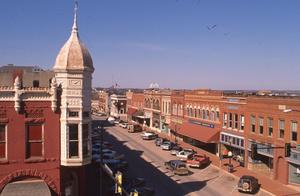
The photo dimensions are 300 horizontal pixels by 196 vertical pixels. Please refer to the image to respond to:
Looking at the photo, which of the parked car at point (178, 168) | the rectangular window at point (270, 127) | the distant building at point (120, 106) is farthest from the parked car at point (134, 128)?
the rectangular window at point (270, 127)

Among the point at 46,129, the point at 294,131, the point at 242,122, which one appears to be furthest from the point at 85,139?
the point at 242,122

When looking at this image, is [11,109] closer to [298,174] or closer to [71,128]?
[71,128]

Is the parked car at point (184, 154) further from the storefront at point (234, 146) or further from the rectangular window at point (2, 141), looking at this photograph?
the rectangular window at point (2, 141)

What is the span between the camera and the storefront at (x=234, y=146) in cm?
4819

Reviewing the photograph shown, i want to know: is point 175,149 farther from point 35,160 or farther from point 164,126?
point 35,160

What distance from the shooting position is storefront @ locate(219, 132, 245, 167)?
48188mm

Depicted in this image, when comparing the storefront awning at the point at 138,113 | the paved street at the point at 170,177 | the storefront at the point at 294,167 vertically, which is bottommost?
the paved street at the point at 170,177

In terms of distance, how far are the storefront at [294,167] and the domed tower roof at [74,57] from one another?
2496cm

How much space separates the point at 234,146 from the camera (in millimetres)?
50062

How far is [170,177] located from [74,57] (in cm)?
2456

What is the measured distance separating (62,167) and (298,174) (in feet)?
85.4

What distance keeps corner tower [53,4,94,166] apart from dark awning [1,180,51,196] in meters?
1.54

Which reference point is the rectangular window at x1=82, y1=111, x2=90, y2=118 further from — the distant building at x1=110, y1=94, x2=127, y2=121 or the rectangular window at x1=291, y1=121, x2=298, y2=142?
the distant building at x1=110, y1=94, x2=127, y2=121

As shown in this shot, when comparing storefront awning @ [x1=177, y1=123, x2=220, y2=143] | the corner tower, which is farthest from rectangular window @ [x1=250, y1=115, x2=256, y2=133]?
the corner tower
